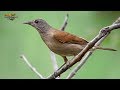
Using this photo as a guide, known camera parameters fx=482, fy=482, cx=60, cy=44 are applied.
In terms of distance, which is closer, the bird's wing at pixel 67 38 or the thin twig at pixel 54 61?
the thin twig at pixel 54 61

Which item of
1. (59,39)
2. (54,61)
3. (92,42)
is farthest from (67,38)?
(92,42)

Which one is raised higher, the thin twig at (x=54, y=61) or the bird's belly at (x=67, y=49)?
the thin twig at (x=54, y=61)

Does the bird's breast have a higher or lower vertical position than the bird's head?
lower

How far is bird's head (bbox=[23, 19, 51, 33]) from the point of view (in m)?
1.85

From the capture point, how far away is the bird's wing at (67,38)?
188 centimetres

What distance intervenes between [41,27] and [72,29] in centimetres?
13

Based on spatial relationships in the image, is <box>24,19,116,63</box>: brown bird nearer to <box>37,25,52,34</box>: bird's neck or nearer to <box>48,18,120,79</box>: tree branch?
<box>37,25,52,34</box>: bird's neck

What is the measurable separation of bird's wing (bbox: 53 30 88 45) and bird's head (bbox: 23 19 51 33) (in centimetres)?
4

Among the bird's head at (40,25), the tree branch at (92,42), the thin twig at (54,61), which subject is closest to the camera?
the tree branch at (92,42)

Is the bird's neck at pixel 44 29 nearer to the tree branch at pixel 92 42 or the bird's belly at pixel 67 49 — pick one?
the bird's belly at pixel 67 49

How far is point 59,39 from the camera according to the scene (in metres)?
1.92

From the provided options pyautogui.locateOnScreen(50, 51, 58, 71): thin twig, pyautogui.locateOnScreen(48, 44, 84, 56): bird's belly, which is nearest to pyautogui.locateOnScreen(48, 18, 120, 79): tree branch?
pyautogui.locateOnScreen(50, 51, 58, 71): thin twig

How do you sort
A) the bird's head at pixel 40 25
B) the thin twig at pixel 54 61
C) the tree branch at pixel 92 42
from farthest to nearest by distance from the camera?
the bird's head at pixel 40 25 → the thin twig at pixel 54 61 → the tree branch at pixel 92 42

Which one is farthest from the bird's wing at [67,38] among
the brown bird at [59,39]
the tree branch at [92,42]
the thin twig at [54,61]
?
the tree branch at [92,42]
